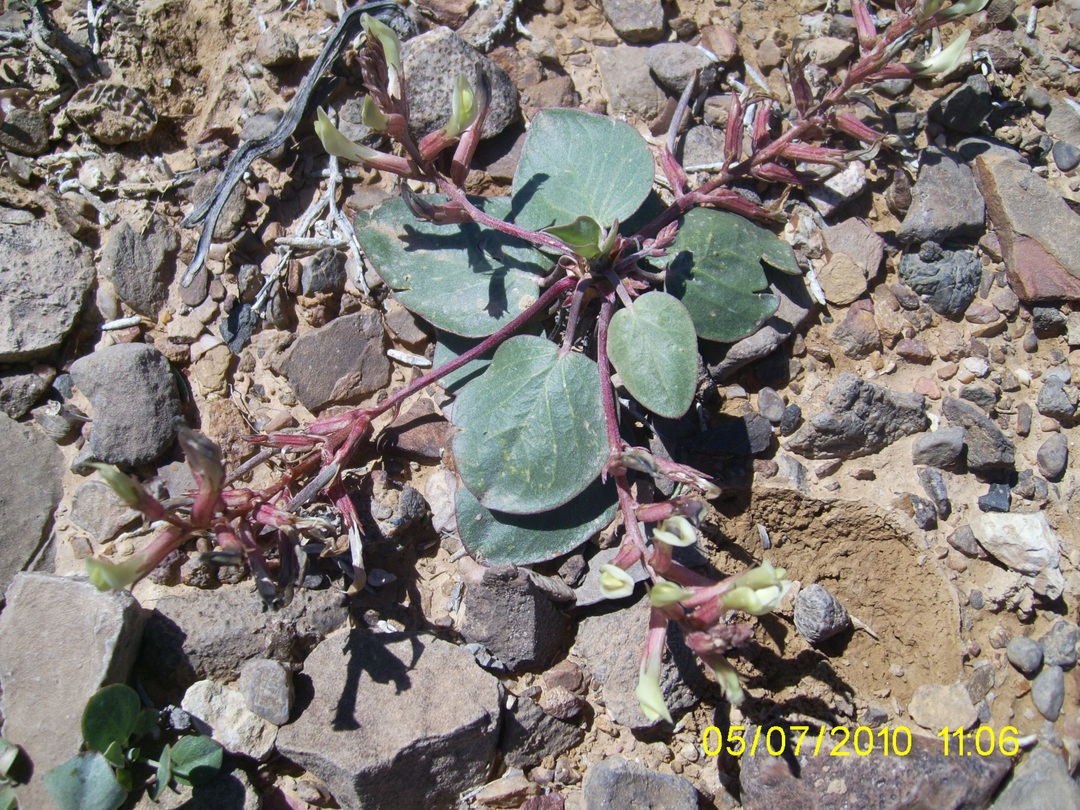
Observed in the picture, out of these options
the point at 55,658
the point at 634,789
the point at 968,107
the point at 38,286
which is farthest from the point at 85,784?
the point at 968,107

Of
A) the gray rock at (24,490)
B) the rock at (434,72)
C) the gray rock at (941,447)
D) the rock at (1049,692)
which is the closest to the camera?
the rock at (1049,692)

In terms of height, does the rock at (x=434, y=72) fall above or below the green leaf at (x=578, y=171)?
above

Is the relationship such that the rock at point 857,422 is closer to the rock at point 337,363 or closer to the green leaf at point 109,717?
the rock at point 337,363

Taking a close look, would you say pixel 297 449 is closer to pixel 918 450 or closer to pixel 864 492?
pixel 864 492

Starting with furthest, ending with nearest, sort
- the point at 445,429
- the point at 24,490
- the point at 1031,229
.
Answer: the point at 1031,229 < the point at 445,429 < the point at 24,490

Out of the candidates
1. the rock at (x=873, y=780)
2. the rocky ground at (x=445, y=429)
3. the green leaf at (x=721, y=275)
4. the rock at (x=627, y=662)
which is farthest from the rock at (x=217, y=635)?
the green leaf at (x=721, y=275)

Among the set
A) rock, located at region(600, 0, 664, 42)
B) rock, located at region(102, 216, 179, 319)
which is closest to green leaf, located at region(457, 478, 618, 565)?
rock, located at region(102, 216, 179, 319)

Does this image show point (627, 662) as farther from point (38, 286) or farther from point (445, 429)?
point (38, 286)
